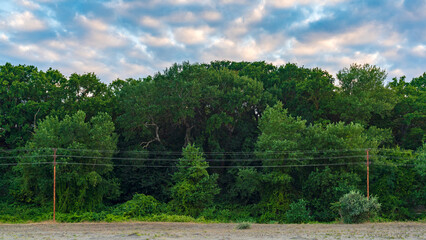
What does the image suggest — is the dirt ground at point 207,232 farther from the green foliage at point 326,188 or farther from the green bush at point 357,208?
the green foliage at point 326,188

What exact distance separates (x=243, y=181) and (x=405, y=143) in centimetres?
2390

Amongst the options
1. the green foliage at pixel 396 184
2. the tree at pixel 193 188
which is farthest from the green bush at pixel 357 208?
the tree at pixel 193 188

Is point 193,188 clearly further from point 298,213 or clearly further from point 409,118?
point 409,118

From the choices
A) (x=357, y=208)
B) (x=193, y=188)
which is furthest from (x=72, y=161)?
(x=357, y=208)

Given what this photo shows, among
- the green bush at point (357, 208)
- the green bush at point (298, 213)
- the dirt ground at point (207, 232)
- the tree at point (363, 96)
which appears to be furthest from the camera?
the tree at point (363, 96)

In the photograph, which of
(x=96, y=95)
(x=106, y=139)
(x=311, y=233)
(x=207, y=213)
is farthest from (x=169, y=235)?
(x=96, y=95)

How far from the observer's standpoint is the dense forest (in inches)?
1646

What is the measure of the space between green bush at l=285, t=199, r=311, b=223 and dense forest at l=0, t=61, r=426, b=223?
0.10 meters

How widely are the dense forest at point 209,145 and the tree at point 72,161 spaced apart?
0.41ft

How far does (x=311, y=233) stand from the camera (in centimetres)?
2708

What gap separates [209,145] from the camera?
5191cm

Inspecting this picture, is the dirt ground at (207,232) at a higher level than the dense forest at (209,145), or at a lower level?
lower

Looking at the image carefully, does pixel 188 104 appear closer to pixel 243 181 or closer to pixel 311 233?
pixel 243 181

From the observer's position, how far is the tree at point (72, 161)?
136ft
